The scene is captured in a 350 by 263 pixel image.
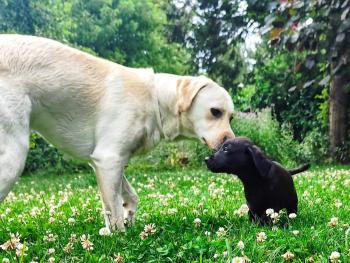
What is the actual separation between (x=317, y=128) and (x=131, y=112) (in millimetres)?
12496

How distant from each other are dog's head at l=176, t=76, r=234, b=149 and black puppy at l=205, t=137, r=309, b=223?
0.11 metres

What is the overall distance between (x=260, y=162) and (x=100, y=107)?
1356mm

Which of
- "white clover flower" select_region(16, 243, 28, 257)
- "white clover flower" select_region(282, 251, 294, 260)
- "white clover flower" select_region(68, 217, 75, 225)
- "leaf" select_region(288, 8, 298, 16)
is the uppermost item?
"leaf" select_region(288, 8, 298, 16)

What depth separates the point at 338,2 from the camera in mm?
8234

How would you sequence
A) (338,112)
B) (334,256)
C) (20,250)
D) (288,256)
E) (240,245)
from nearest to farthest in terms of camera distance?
(334,256), (288,256), (240,245), (20,250), (338,112)

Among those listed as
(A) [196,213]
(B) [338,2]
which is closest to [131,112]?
(A) [196,213]

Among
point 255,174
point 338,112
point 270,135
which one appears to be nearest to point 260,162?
Answer: point 255,174

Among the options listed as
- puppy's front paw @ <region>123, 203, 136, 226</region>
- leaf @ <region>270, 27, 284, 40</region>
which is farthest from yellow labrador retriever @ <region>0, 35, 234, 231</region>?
leaf @ <region>270, 27, 284, 40</region>

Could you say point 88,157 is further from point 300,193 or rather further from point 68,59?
point 300,193

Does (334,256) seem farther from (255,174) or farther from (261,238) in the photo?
(255,174)

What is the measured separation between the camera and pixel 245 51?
31359 millimetres

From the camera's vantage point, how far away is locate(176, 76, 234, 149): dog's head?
14.5 feet

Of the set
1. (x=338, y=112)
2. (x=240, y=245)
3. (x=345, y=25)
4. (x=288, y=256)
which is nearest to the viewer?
(x=288, y=256)

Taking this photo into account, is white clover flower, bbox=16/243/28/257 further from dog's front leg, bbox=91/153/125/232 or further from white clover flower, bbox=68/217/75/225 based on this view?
white clover flower, bbox=68/217/75/225
